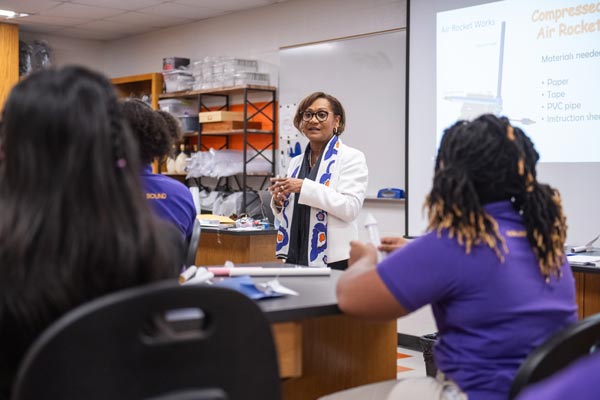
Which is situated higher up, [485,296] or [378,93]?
[378,93]

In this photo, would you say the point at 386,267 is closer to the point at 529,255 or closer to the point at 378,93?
the point at 529,255

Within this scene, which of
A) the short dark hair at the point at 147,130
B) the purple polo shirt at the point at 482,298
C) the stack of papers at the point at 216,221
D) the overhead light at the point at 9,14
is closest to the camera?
the purple polo shirt at the point at 482,298

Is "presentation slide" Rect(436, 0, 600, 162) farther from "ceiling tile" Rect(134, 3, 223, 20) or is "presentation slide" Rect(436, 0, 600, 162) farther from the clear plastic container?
"ceiling tile" Rect(134, 3, 223, 20)

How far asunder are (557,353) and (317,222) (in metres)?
Answer: 1.80

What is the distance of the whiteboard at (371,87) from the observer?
5.04 meters

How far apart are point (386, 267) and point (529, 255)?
32 cm

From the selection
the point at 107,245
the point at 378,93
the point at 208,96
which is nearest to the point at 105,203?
the point at 107,245

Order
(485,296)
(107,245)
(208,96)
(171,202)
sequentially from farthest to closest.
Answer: (208,96) → (171,202) → (485,296) → (107,245)

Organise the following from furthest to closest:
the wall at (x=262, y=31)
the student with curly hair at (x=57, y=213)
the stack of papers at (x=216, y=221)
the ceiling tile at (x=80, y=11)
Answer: the ceiling tile at (x=80, y=11) → the wall at (x=262, y=31) → the stack of papers at (x=216, y=221) → the student with curly hair at (x=57, y=213)

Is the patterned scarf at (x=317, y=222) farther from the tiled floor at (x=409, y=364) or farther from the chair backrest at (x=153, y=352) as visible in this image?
the chair backrest at (x=153, y=352)

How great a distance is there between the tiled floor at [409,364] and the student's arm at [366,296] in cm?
246

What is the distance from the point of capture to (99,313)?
2.88ft

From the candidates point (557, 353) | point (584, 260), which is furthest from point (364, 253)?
point (584, 260)

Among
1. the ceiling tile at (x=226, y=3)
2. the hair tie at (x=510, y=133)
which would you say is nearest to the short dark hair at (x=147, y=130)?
the hair tie at (x=510, y=133)
